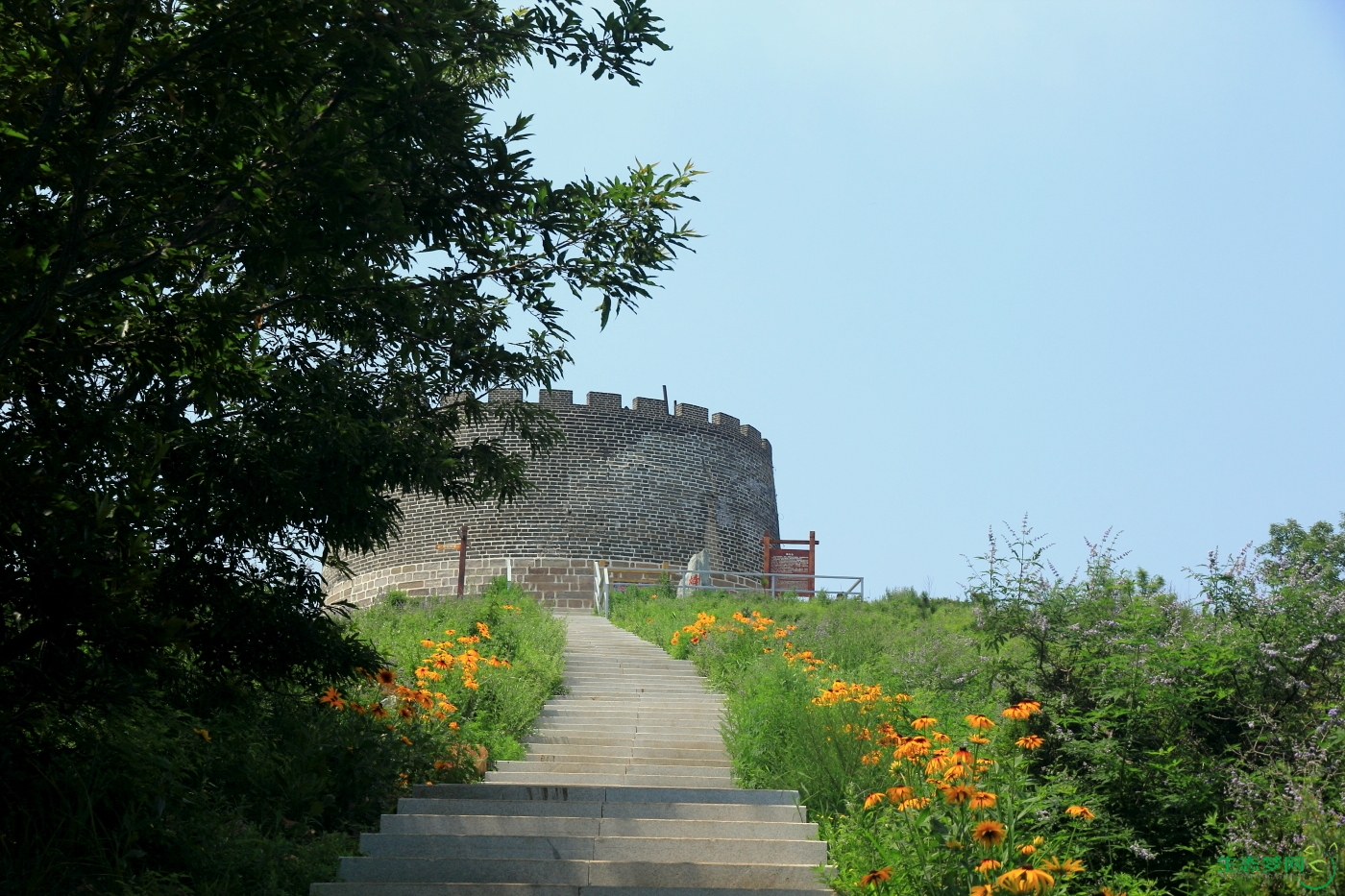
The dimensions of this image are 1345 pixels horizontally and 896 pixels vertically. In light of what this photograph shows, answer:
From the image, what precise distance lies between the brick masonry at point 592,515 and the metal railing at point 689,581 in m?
1.01

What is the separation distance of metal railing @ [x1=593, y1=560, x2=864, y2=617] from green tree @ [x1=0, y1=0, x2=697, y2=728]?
13.6m

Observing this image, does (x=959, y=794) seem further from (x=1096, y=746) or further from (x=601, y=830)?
(x=601, y=830)

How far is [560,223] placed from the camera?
293 inches

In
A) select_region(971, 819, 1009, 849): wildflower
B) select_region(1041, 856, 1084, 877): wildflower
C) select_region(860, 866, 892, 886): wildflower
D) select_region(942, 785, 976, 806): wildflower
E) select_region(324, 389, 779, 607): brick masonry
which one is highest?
select_region(324, 389, 779, 607): brick masonry

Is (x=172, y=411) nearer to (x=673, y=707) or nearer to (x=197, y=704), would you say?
(x=197, y=704)

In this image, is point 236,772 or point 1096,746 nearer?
point 1096,746

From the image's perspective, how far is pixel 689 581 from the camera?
2303 cm

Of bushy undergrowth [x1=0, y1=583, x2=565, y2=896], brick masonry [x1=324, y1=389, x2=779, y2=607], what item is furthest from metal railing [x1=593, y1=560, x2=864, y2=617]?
bushy undergrowth [x1=0, y1=583, x2=565, y2=896]

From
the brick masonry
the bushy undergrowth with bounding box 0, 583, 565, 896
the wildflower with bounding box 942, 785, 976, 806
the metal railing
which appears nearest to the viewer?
the wildflower with bounding box 942, 785, 976, 806

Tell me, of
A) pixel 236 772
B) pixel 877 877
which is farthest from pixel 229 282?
pixel 877 877

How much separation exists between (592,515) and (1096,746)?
24478 mm

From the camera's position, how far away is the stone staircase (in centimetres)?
593

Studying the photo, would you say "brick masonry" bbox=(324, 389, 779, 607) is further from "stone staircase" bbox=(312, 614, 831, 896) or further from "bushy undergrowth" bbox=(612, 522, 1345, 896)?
"bushy undergrowth" bbox=(612, 522, 1345, 896)

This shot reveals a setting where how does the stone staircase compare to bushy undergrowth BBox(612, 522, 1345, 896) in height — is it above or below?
below
